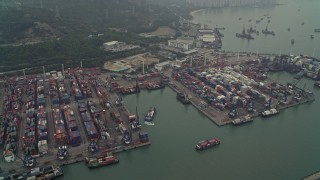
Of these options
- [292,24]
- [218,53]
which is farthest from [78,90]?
[292,24]

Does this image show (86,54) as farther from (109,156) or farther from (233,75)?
(109,156)

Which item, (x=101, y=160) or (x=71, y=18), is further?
(x=71, y=18)

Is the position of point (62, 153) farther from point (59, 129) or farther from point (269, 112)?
point (269, 112)

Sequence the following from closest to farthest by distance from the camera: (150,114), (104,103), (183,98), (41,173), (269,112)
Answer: (41,173) < (150,114) < (269,112) < (104,103) < (183,98)

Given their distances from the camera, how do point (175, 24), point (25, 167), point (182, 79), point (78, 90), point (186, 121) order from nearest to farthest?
1. point (25, 167)
2. point (186, 121)
3. point (78, 90)
4. point (182, 79)
5. point (175, 24)

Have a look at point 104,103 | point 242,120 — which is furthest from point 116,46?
point 242,120

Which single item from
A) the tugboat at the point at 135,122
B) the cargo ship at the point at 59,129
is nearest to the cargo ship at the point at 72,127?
the cargo ship at the point at 59,129
